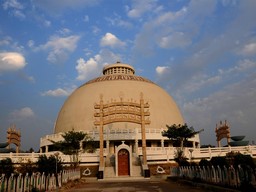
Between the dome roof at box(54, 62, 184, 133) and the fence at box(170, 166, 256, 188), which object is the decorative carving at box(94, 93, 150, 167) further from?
the dome roof at box(54, 62, 184, 133)

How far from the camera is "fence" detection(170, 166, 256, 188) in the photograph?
10969 mm

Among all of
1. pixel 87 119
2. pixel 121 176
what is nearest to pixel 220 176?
pixel 121 176

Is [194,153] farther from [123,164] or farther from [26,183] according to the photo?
[26,183]

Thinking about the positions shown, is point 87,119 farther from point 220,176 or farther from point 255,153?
point 220,176

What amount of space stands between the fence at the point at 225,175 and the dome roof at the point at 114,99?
A: 22.5 m

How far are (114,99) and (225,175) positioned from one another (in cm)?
2992

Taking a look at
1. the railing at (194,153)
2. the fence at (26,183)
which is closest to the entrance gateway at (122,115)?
the railing at (194,153)

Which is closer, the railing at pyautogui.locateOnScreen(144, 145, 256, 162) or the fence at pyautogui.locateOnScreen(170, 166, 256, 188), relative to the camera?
the fence at pyautogui.locateOnScreen(170, 166, 256, 188)

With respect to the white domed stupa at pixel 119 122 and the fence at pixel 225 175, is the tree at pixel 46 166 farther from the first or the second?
the white domed stupa at pixel 119 122

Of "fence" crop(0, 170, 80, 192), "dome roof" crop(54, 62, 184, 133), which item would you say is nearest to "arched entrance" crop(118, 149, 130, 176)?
"fence" crop(0, 170, 80, 192)

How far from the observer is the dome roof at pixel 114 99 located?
42531mm

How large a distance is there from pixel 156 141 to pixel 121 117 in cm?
1320

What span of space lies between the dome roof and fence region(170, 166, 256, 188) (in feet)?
73.7

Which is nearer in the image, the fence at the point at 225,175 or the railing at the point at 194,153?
the fence at the point at 225,175
